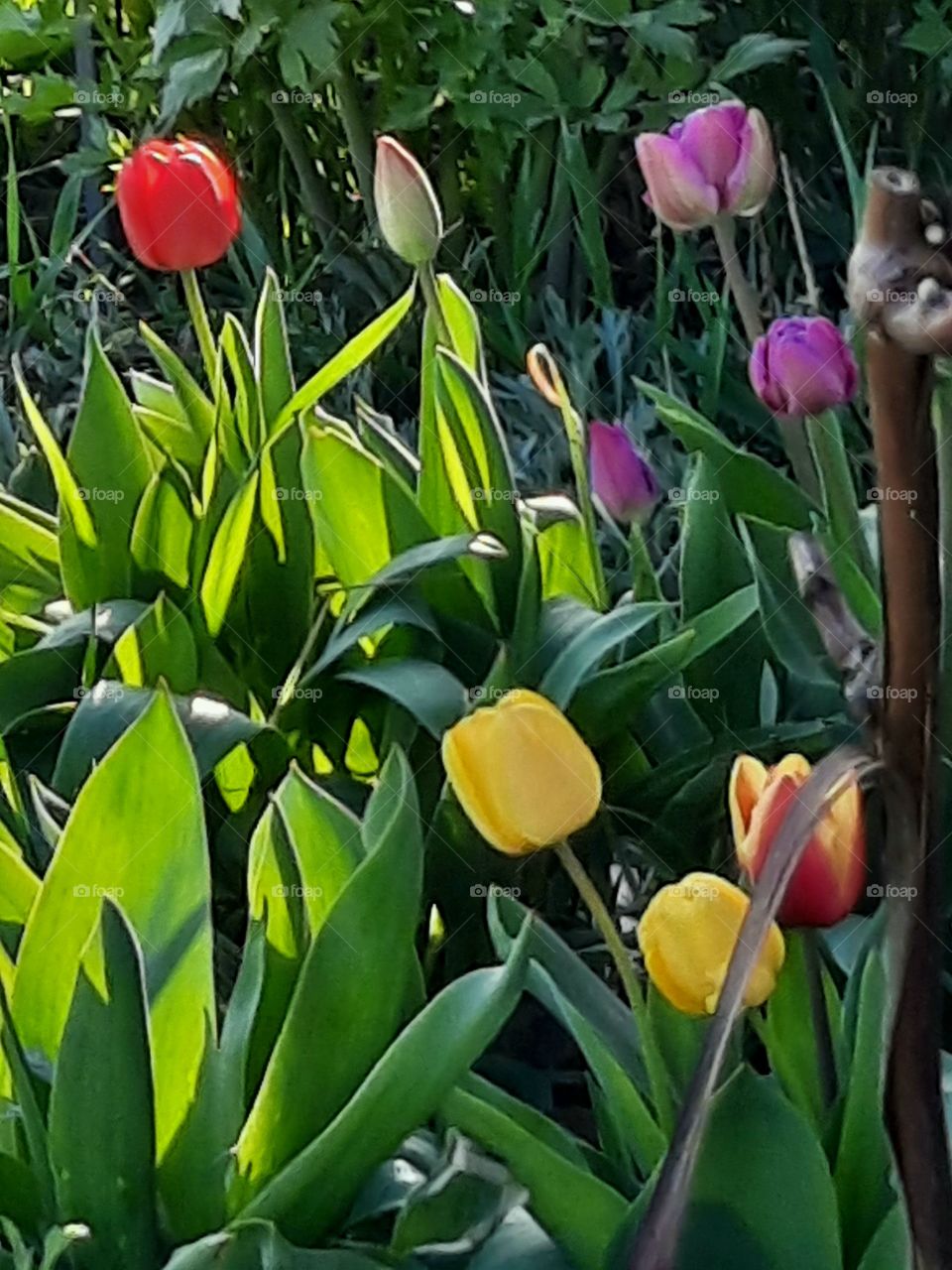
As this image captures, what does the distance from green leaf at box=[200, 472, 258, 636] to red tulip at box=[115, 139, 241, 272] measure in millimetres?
164

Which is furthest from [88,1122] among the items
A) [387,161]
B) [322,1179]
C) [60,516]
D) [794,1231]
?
[387,161]

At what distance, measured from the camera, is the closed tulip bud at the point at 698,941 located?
55 centimetres

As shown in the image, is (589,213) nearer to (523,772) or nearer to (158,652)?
(158,652)

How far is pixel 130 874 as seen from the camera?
0.70 m

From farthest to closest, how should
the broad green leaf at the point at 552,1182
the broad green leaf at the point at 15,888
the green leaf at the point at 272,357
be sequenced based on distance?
1. the green leaf at the point at 272,357
2. the broad green leaf at the point at 15,888
3. the broad green leaf at the point at 552,1182

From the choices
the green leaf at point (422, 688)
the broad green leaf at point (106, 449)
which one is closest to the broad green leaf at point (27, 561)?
the broad green leaf at point (106, 449)

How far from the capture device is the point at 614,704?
927mm

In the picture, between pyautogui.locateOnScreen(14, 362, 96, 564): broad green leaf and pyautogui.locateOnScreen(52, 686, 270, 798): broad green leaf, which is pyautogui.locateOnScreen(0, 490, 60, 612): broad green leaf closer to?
pyautogui.locateOnScreen(14, 362, 96, 564): broad green leaf

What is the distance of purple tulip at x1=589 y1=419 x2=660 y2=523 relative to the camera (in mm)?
973

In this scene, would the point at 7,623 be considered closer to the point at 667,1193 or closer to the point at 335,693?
the point at 335,693

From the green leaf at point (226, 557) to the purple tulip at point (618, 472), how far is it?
7.5 inches

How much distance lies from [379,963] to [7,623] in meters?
0.48

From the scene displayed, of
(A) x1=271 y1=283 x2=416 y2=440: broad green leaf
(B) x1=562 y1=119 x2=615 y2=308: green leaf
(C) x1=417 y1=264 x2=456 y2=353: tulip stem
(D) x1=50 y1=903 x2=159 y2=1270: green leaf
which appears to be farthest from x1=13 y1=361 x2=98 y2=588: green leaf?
(B) x1=562 y1=119 x2=615 y2=308: green leaf

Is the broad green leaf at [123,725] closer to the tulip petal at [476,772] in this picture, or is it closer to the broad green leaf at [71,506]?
the broad green leaf at [71,506]
